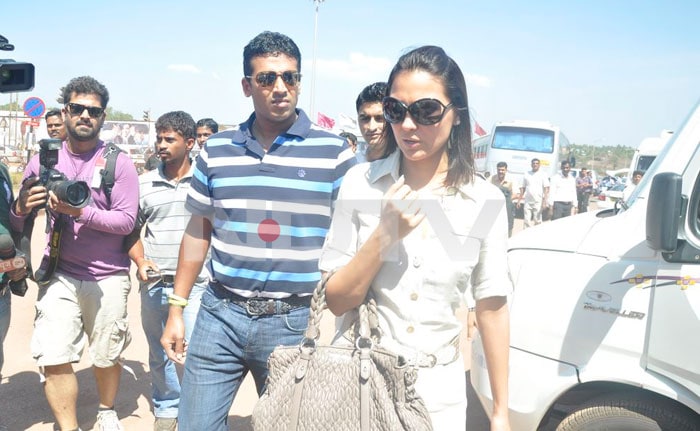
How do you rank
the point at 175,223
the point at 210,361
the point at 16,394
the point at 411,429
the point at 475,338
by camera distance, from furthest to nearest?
the point at 16,394, the point at 175,223, the point at 475,338, the point at 210,361, the point at 411,429

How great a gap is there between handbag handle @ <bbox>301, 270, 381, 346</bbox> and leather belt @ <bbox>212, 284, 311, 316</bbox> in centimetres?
67

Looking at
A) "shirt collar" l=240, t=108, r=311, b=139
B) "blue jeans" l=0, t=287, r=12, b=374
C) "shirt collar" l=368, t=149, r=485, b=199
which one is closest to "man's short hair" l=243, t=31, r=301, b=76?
"shirt collar" l=240, t=108, r=311, b=139

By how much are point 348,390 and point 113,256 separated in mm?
2447

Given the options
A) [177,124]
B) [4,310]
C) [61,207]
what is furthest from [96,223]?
[177,124]

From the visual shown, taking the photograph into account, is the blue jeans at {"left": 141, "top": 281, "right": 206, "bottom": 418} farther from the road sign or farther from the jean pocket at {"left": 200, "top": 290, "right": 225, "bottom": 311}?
the road sign

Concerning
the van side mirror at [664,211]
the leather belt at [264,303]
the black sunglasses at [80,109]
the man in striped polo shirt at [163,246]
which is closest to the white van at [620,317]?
the van side mirror at [664,211]

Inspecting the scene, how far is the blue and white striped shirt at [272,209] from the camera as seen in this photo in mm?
2344

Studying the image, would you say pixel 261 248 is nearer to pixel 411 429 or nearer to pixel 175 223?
pixel 411 429

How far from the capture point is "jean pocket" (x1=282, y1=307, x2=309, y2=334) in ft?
7.75

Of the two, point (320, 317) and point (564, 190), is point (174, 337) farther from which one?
point (564, 190)

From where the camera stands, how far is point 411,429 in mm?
1542

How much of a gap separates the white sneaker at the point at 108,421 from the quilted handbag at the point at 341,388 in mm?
2365

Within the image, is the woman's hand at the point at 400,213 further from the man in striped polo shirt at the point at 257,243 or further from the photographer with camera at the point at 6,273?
the photographer with camera at the point at 6,273

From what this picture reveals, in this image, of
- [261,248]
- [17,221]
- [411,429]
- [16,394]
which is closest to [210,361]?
[261,248]
